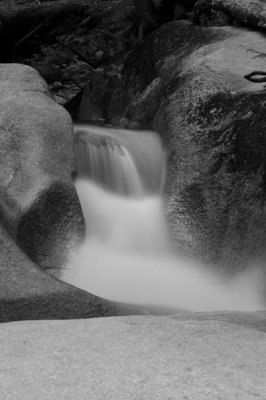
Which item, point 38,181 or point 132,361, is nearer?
point 132,361

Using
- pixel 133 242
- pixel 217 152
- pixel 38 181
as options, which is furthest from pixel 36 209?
pixel 217 152

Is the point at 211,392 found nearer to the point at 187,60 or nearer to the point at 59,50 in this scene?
the point at 187,60

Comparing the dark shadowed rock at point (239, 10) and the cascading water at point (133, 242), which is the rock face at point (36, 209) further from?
the dark shadowed rock at point (239, 10)

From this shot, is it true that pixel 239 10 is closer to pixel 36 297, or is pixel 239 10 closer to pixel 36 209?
pixel 36 209

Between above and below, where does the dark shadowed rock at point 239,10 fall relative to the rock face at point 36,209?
above

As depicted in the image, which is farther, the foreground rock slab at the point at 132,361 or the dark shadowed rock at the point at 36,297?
the dark shadowed rock at the point at 36,297

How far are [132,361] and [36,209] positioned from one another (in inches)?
167

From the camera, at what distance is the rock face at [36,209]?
566 centimetres

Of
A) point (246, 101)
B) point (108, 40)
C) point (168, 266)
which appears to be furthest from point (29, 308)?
point (108, 40)

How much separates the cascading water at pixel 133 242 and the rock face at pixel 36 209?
448mm

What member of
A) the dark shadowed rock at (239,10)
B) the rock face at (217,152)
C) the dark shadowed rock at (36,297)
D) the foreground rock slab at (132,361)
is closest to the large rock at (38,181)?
the dark shadowed rock at (36,297)

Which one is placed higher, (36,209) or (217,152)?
(217,152)

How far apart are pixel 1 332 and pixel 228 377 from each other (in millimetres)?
1459

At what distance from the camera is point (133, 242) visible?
8023 millimetres
